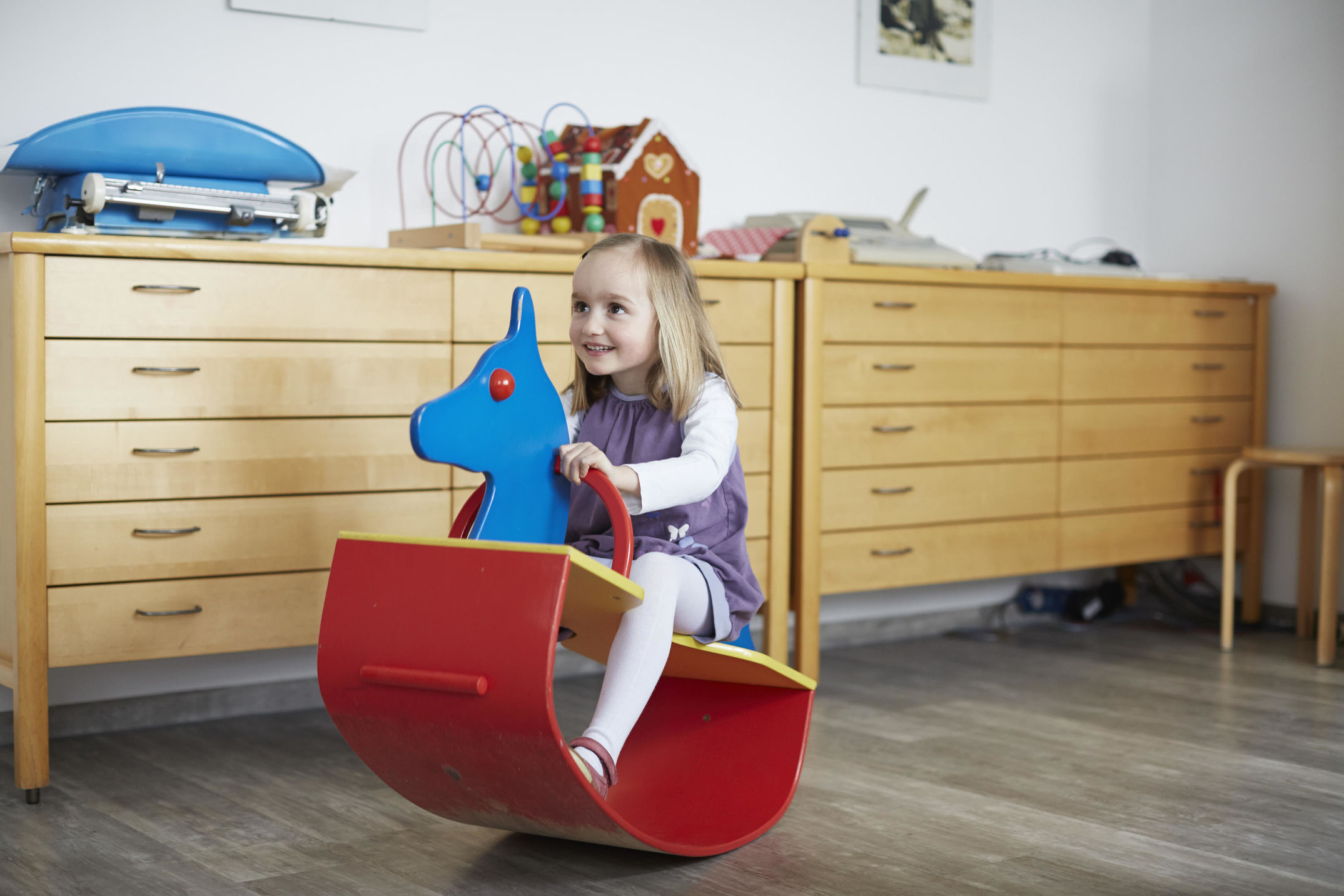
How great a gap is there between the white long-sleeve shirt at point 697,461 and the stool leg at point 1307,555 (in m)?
2.16

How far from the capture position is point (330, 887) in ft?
5.45

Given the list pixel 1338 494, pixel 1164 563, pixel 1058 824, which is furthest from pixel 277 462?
pixel 1164 563

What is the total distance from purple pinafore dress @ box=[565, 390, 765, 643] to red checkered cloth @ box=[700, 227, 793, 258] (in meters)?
1.02

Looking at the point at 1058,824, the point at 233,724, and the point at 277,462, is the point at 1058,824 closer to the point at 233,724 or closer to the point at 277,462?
the point at 277,462

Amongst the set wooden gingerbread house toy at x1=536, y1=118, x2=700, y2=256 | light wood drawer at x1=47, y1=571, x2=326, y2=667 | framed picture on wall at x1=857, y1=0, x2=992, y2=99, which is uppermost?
framed picture on wall at x1=857, y1=0, x2=992, y2=99

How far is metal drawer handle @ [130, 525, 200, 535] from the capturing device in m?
2.14

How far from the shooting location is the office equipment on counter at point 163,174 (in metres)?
2.12

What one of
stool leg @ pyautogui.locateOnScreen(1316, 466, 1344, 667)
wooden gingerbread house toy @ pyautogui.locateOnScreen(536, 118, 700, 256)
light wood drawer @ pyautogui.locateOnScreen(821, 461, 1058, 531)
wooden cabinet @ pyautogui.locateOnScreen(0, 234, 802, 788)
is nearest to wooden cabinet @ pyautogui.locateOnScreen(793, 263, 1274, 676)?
light wood drawer @ pyautogui.locateOnScreen(821, 461, 1058, 531)

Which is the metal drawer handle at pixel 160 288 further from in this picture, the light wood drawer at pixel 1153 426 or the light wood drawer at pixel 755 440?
the light wood drawer at pixel 1153 426

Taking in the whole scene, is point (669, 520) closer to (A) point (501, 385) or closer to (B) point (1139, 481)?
(A) point (501, 385)

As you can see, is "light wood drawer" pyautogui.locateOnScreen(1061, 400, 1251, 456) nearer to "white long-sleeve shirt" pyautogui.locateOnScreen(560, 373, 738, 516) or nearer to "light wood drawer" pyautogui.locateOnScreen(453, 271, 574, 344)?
"light wood drawer" pyautogui.locateOnScreen(453, 271, 574, 344)

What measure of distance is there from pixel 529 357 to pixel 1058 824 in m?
1.01

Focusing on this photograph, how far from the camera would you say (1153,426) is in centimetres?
336

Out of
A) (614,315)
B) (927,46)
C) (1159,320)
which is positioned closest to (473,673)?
(614,315)
